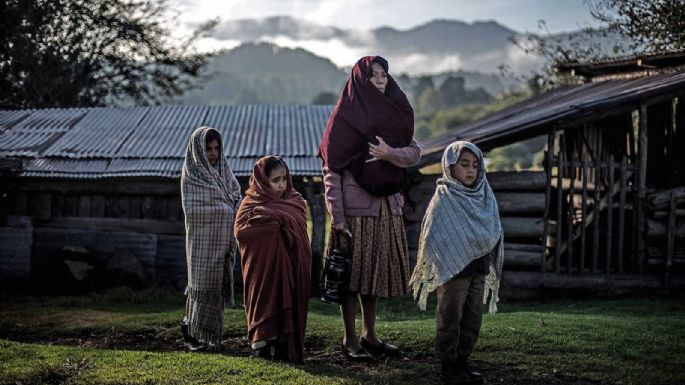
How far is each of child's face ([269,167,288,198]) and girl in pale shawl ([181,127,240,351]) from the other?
732mm

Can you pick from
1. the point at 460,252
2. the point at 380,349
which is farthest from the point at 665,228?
the point at 460,252

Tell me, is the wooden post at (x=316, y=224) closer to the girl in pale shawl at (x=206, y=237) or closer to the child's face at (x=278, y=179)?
the girl in pale shawl at (x=206, y=237)

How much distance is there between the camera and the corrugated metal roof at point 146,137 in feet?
34.5

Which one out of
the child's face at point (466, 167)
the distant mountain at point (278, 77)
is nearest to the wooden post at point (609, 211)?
the child's face at point (466, 167)

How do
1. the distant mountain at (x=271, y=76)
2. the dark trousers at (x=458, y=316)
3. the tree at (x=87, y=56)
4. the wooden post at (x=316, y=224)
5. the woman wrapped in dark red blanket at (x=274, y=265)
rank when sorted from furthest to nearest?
the distant mountain at (x=271, y=76) < the tree at (x=87, y=56) < the wooden post at (x=316, y=224) < the woman wrapped in dark red blanket at (x=274, y=265) < the dark trousers at (x=458, y=316)

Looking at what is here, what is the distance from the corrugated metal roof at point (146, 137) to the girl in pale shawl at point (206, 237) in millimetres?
4075

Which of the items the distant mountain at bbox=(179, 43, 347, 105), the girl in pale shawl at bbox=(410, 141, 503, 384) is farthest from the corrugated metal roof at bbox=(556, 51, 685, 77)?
the distant mountain at bbox=(179, 43, 347, 105)

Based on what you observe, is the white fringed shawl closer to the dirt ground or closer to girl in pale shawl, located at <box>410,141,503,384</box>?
girl in pale shawl, located at <box>410,141,503,384</box>

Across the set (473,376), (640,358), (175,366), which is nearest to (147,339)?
(175,366)

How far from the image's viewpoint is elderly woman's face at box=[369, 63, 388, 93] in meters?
5.58

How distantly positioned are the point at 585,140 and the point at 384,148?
6.70m

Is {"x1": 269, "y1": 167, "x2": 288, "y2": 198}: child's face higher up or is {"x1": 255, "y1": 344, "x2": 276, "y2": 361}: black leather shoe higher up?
{"x1": 269, "y1": 167, "x2": 288, "y2": 198}: child's face

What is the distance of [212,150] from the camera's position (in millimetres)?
6082

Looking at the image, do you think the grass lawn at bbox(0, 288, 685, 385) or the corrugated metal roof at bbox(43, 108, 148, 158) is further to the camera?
the corrugated metal roof at bbox(43, 108, 148, 158)
